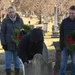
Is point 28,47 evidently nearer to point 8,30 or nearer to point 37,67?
point 37,67

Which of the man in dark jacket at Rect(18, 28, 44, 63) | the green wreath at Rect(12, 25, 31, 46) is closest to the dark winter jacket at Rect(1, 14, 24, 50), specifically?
the green wreath at Rect(12, 25, 31, 46)

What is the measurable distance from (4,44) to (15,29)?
1.63 feet

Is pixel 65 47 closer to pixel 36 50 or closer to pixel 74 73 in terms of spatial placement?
pixel 74 73

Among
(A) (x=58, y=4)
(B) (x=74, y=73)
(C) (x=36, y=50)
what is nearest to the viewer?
(C) (x=36, y=50)

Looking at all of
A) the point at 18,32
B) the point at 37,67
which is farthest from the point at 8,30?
the point at 37,67

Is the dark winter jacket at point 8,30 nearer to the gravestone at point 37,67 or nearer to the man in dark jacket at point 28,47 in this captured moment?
the man in dark jacket at point 28,47

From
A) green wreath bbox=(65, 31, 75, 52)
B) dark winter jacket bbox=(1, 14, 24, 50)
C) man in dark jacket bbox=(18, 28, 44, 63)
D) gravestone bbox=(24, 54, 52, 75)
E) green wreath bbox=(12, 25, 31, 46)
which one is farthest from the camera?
dark winter jacket bbox=(1, 14, 24, 50)

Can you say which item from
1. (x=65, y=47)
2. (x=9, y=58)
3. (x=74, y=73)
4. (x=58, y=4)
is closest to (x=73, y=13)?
(x=65, y=47)

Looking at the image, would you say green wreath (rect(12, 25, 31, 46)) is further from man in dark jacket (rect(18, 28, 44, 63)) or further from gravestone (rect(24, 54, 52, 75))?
gravestone (rect(24, 54, 52, 75))

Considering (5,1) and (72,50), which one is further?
(5,1)

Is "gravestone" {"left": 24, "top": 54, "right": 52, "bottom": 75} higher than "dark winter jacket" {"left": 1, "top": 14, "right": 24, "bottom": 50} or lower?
lower

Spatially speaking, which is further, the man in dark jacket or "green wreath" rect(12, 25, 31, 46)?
"green wreath" rect(12, 25, 31, 46)

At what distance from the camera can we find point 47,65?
5.68 m

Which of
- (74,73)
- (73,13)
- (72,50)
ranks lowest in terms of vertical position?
(74,73)
